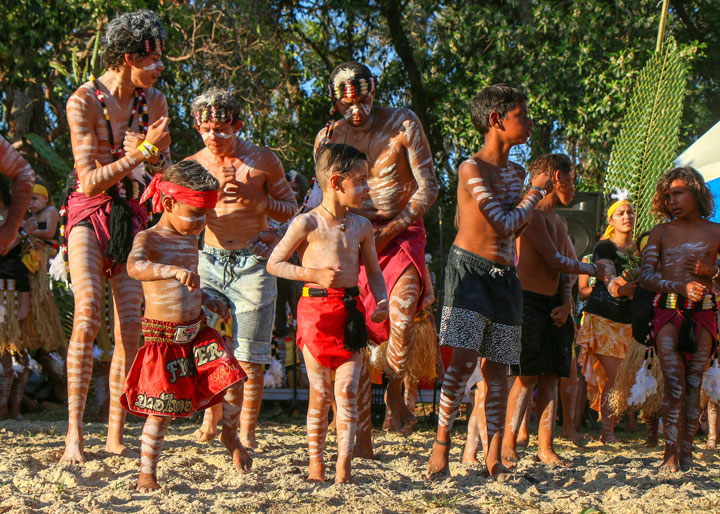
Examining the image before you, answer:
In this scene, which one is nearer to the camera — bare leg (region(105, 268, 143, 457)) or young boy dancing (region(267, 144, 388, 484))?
young boy dancing (region(267, 144, 388, 484))

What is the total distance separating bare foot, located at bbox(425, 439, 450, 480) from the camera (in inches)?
158

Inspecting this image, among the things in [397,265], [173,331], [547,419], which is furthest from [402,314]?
[173,331]

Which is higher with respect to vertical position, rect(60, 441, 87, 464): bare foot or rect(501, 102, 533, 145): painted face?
rect(501, 102, 533, 145): painted face

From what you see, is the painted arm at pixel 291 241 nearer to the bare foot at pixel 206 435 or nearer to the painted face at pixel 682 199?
the bare foot at pixel 206 435

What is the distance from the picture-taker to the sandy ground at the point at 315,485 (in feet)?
10.9

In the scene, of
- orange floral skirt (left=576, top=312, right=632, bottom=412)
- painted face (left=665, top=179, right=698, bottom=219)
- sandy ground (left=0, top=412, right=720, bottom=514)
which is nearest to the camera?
sandy ground (left=0, top=412, right=720, bottom=514)

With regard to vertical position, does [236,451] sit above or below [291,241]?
below

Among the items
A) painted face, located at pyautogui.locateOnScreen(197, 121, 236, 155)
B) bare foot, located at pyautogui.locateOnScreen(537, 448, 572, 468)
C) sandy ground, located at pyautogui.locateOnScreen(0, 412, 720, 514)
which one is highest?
painted face, located at pyautogui.locateOnScreen(197, 121, 236, 155)

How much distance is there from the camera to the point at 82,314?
13.6 ft

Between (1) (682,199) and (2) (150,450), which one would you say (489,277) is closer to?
(1) (682,199)

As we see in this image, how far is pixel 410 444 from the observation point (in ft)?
17.0

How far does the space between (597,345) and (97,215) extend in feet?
14.0

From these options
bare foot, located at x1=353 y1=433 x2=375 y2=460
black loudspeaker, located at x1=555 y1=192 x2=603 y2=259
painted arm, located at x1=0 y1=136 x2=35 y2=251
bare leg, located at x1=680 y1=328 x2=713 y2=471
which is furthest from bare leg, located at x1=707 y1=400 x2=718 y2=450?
painted arm, located at x1=0 y1=136 x2=35 y2=251

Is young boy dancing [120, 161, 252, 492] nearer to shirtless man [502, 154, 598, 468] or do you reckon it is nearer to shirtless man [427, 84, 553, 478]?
shirtless man [427, 84, 553, 478]
